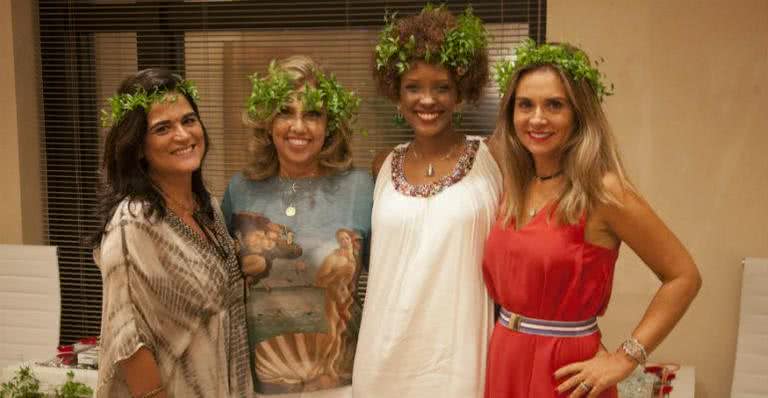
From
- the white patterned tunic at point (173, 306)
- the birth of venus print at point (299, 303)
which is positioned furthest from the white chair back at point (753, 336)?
the white patterned tunic at point (173, 306)

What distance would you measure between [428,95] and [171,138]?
73 cm

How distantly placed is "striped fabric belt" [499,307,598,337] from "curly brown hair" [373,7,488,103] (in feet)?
2.26

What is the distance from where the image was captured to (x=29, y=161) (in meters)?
4.17

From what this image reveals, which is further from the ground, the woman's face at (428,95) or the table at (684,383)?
the woman's face at (428,95)

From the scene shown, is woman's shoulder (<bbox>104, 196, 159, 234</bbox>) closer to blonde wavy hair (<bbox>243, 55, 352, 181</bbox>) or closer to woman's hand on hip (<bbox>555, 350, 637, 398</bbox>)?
blonde wavy hair (<bbox>243, 55, 352, 181</bbox>)

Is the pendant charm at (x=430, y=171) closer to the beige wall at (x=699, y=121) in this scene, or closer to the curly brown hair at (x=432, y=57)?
the curly brown hair at (x=432, y=57)

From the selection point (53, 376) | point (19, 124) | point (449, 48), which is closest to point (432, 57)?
point (449, 48)

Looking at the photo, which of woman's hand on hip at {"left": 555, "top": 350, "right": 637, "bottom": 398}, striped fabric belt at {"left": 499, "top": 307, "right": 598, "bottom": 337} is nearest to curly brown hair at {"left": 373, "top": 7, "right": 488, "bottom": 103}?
striped fabric belt at {"left": 499, "top": 307, "right": 598, "bottom": 337}

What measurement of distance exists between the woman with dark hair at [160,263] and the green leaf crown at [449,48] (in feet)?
1.92

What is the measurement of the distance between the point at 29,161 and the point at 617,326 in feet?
10.0

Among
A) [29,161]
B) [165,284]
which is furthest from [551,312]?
[29,161]

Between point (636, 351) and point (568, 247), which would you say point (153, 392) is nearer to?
point (568, 247)

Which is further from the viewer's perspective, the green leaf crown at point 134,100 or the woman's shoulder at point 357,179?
the woman's shoulder at point 357,179

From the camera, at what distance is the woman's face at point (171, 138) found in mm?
2172
